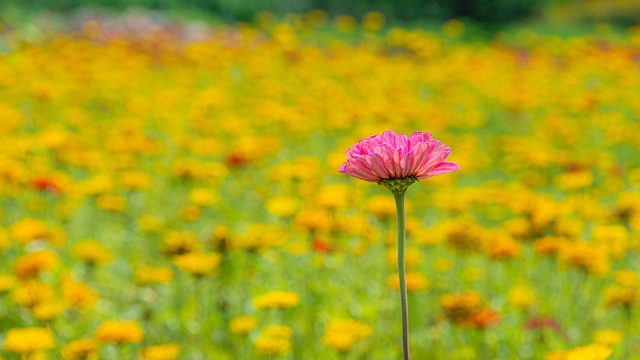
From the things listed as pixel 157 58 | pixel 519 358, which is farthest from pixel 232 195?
pixel 157 58

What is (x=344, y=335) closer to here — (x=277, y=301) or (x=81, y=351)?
(x=277, y=301)

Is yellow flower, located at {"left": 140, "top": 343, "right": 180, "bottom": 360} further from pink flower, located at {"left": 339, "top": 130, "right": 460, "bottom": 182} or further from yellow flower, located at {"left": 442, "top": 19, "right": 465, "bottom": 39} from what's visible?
yellow flower, located at {"left": 442, "top": 19, "right": 465, "bottom": 39}

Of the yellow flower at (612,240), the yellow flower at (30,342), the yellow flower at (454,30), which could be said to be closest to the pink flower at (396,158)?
the yellow flower at (30,342)

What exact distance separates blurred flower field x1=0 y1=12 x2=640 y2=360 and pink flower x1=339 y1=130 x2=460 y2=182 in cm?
48

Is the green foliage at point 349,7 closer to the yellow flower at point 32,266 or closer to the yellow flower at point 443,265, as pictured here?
the yellow flower at point 32,266

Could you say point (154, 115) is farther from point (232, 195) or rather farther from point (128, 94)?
point (232, 195)

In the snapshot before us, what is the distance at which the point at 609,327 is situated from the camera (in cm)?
208

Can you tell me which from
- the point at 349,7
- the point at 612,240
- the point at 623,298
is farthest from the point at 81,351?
the point at 349,7

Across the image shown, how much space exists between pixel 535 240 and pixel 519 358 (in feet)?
1.39

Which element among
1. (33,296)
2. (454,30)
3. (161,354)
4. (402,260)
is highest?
(454,30)

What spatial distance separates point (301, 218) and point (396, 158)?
1.38 metres

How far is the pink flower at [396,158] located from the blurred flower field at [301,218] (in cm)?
48

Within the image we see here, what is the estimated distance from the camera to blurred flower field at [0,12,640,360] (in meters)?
1.92

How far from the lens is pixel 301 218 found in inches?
82.9
